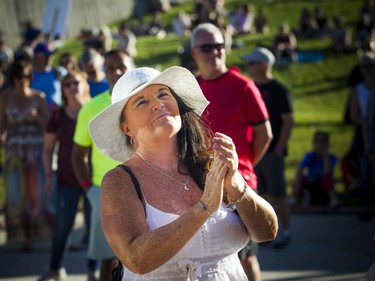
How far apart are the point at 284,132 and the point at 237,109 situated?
10.1 feet

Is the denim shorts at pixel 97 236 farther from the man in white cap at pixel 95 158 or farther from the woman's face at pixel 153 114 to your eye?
the woman's face at pixel 153 114

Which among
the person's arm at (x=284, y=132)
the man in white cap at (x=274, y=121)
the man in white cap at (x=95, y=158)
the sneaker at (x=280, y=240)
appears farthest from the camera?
the sneaker at (x=280, y=240)

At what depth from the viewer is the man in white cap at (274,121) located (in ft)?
29.7

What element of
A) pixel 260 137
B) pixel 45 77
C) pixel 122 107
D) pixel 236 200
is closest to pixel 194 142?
pixel 122 107

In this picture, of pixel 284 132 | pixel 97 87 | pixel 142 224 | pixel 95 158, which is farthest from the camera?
pixel 284 132

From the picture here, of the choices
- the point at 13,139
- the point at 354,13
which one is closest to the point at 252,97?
the point at 13,139

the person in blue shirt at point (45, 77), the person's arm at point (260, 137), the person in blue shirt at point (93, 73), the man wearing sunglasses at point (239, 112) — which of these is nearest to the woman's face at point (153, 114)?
the man wearing sunglasses at point (239, 112)

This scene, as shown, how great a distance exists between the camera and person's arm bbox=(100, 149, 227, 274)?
349 cm

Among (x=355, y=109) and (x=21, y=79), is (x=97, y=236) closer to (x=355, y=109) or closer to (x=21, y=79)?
(x=21, y=79)

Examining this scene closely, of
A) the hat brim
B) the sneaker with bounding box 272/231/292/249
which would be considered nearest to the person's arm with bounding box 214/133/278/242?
the hat brim

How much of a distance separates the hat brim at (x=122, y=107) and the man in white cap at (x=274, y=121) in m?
4.87

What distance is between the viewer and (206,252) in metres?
3.80

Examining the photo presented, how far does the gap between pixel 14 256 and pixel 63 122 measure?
2037 millimetres

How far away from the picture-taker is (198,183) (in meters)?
3.97
